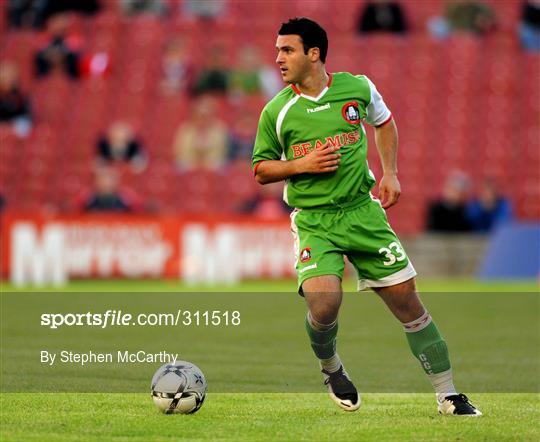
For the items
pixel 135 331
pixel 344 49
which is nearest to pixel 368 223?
pixel 135 331

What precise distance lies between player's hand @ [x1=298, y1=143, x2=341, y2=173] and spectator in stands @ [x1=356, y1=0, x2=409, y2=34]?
60.3 ft

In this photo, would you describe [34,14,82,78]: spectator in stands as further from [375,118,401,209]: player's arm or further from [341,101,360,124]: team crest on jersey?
[341,101,360,124]: team crest on jersey

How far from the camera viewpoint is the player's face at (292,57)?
7.55 meters

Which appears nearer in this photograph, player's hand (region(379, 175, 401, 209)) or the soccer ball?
the soccer ball

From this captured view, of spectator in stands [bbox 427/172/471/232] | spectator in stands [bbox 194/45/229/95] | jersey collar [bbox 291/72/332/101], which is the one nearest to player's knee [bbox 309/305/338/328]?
jersey collar [bbox 291/72/332/101]

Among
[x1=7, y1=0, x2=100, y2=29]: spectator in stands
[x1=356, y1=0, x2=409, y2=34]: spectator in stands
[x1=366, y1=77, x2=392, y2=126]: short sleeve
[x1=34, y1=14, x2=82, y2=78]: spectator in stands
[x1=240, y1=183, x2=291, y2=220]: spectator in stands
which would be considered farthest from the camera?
[x1=7, y1=0, x2=100, y2=29]: spectator in stands

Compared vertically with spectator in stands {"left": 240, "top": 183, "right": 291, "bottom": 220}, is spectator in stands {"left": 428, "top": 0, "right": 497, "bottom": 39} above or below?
above

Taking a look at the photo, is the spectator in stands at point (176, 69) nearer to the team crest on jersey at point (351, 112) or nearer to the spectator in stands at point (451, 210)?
the spectator in stands at point (451, 210)

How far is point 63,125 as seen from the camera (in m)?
24.7

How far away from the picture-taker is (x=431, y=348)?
7.68 metres

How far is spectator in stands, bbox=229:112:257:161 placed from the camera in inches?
918

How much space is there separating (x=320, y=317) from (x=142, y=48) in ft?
61.9

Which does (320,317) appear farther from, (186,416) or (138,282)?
(138,282)

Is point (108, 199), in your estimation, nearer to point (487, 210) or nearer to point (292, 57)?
point (487, 210)
